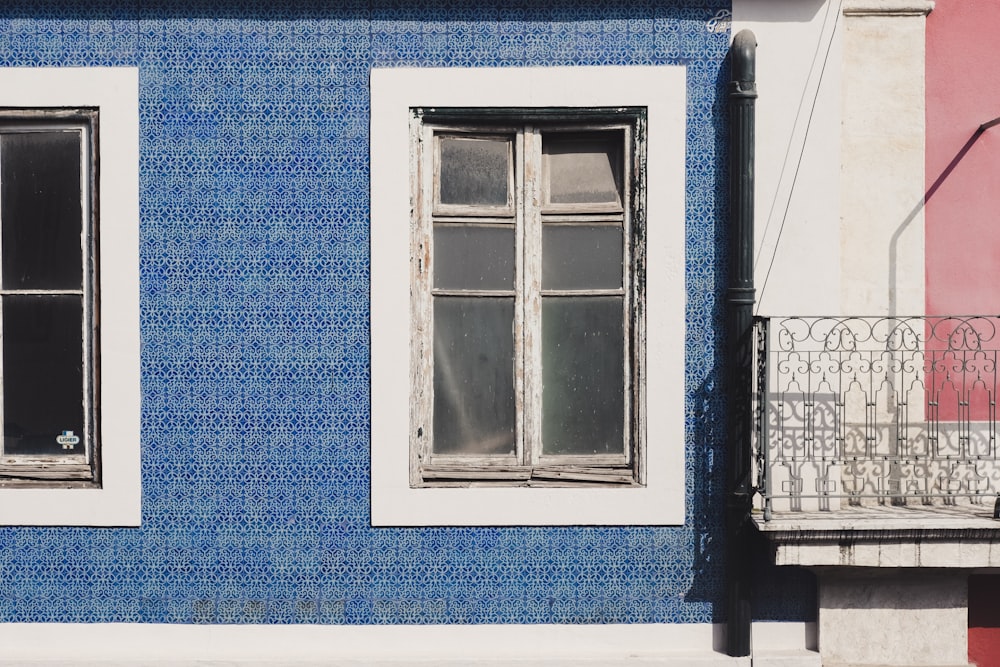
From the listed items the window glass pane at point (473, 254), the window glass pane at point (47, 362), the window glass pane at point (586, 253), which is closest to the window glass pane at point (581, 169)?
the window glass pane at point (586, 253)

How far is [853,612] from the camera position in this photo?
507cm

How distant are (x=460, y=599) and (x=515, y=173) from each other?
6.92 feet

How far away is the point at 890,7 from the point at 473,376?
2739mm

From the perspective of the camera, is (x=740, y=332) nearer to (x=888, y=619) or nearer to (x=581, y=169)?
(x=581, y=169)

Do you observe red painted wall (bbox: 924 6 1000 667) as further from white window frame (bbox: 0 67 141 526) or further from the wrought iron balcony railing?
white window frame (bbox: 0 67 141 526)

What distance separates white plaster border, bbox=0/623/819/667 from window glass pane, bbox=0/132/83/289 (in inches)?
68.3

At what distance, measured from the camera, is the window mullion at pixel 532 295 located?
16.9 ft

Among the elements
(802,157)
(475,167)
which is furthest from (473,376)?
(802,157)

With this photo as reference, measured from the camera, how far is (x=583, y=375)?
521 cm

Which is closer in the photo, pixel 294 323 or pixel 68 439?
pixel 294 323

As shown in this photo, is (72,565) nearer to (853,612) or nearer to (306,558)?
(306,558)

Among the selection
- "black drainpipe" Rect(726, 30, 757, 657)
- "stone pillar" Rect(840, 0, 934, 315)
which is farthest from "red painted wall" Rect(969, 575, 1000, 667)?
"stone pillar" Rect(840, 0, 934, 315)

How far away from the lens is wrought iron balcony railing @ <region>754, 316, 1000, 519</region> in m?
4.99

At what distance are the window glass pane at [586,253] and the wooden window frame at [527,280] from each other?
0.04m
